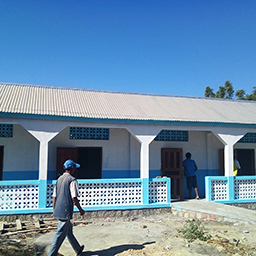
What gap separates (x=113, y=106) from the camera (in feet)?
28.2

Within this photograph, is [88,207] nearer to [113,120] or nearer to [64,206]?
[113,120]

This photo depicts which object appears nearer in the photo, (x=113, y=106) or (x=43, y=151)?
(x=43, y=151)

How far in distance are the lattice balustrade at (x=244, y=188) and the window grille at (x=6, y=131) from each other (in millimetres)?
7274

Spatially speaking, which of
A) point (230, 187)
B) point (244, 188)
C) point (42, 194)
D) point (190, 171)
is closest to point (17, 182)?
point (42, 194)

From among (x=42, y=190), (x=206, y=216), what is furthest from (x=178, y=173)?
(x=42, y=190)

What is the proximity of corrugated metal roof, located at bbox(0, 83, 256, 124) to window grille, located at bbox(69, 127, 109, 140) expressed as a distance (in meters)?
0.95

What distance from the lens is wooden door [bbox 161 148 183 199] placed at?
364 inches

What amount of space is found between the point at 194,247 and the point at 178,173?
166 inches

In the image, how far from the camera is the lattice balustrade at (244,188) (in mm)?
9008

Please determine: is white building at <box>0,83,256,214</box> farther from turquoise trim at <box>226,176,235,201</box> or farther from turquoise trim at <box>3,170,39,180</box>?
turquoise trim at <box>226,176,235,201</box>

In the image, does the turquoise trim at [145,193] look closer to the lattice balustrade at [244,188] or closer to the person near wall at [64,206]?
the lattice balustrade at [244,188]

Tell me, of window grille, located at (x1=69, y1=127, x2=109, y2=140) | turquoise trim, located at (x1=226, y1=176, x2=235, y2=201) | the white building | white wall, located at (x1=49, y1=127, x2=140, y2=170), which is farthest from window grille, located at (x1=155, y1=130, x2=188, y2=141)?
turquoise trim, located at (x1=226, y1=176, x2=235, y2=201)

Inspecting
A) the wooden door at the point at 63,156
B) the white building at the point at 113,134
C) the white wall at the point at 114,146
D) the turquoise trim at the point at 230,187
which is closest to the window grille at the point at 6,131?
the white building at the point at 113,134

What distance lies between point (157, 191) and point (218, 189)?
2162mm
